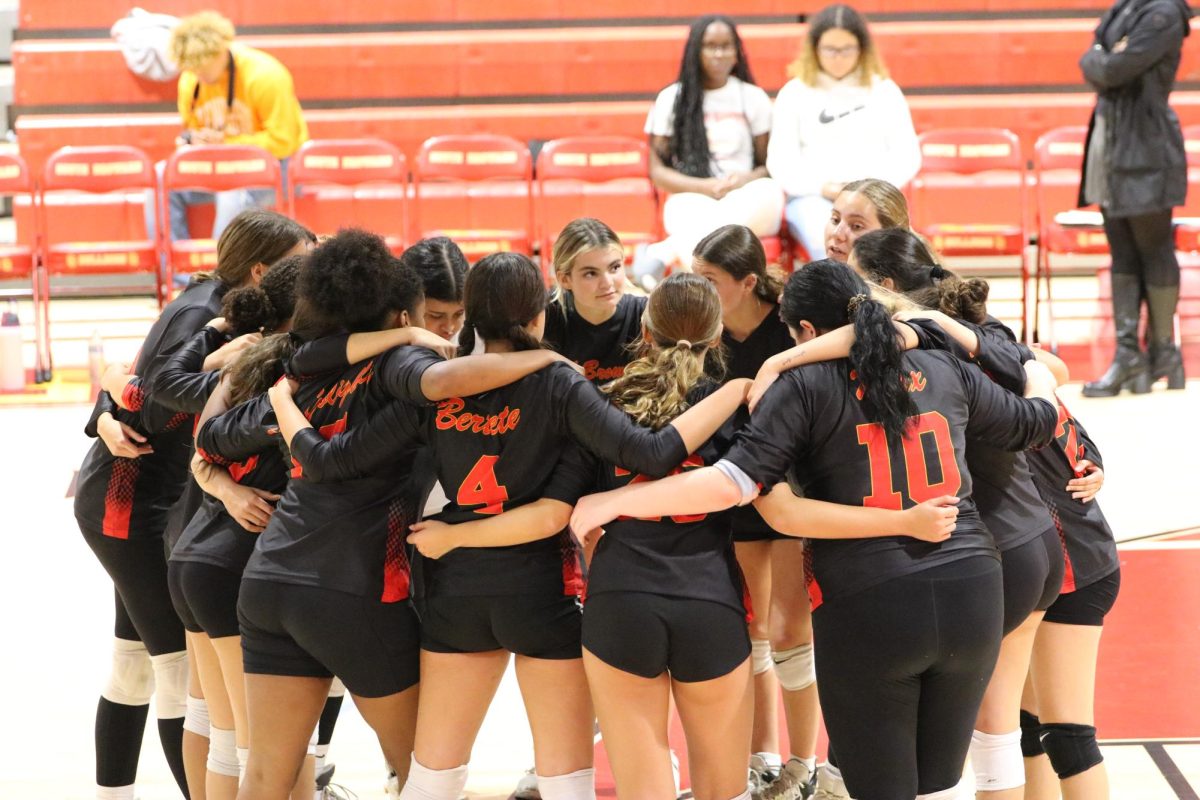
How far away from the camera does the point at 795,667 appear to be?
143 inches

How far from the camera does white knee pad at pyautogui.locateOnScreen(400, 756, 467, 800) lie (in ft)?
9.51

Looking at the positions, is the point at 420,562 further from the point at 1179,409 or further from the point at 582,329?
the point at 1179,409

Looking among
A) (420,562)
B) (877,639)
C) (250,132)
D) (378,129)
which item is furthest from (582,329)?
(378,129)

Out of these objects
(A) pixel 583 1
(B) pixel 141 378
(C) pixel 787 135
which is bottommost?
(B) pixel 141 378

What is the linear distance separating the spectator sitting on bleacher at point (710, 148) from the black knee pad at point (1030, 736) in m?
4.76

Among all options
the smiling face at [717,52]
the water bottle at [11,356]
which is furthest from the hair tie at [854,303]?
the water bottle at [11,356]

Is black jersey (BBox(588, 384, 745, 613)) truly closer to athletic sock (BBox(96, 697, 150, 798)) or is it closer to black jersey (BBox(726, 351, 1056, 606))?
black jersey (BBox(726, 351, 1056, 606))

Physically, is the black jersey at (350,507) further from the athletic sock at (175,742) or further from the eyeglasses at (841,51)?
the eyeglasses at (841,51)

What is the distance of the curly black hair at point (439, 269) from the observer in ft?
11.4

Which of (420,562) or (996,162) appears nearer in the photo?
(420,562)

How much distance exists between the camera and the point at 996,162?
9.31m

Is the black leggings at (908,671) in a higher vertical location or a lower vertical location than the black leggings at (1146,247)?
lower

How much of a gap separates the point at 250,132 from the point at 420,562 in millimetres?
6864

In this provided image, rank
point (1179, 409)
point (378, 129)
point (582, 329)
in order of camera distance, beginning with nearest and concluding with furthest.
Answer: point (582, 329)
point (1179, 409)
point (378, 129)
